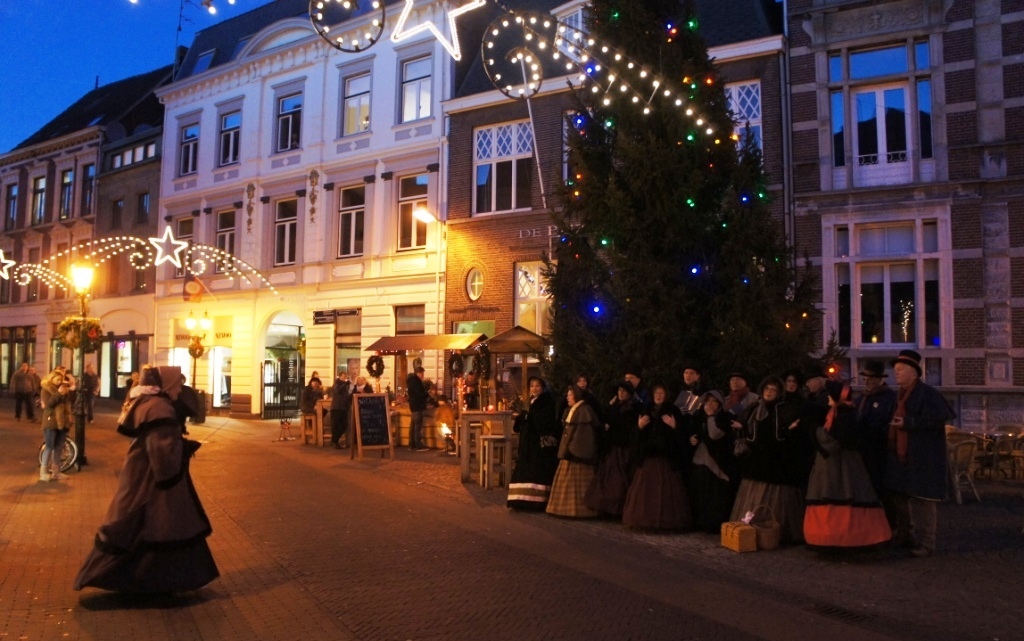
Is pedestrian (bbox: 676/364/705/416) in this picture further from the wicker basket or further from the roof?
the roof

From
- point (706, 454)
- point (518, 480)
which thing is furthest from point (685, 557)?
point (518, 480)

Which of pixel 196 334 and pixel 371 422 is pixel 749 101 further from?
pixel 196 334

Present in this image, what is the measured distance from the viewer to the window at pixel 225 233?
94.4ft

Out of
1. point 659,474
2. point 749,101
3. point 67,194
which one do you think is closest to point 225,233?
point 67,194

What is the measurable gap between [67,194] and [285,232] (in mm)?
15104

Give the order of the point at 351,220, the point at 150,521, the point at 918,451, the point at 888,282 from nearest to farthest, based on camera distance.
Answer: the point at 150,521
the point at 918,451
the point at 888,282
the point at 351,220

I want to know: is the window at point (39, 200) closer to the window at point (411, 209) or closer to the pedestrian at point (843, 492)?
the window at point (411, 209)

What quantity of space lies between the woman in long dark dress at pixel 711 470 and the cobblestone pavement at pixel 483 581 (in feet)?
1.03

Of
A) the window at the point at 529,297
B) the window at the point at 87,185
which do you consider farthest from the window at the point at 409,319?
the window at the point at 87,185

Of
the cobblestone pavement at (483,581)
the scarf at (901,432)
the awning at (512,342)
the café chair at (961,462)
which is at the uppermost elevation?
the awning at (512,342)

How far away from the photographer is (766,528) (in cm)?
852

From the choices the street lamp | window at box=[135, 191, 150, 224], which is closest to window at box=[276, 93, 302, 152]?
the street lamp

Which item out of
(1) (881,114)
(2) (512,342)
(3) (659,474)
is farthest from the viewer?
(1) (881,114)

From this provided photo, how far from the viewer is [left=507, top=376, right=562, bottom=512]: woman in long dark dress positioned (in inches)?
419
